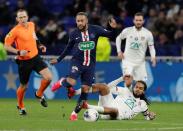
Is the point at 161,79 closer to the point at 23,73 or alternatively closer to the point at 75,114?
the point at 23,73

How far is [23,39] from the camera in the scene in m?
17.5

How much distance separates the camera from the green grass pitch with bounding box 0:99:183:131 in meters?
13.4

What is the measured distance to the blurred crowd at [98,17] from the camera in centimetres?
2536

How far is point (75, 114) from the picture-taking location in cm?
1527

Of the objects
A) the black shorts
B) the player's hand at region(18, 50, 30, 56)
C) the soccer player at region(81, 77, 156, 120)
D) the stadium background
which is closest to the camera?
the soccer player at region(81, 77, 156, 120)

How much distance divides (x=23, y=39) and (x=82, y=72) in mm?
2109

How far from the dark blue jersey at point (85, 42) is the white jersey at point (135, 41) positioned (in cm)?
444

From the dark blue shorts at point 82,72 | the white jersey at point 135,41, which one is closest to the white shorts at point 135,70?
the white jersey at point 135,41

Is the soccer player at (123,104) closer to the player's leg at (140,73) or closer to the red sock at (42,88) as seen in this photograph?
the red sock at (42,88)

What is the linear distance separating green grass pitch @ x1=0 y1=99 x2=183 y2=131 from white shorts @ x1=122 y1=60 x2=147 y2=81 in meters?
1.11

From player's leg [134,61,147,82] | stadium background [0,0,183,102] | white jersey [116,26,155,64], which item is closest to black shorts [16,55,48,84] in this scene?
white jersey [116,26,155,64]

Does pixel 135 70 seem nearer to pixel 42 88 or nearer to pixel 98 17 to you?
pixel 42 88

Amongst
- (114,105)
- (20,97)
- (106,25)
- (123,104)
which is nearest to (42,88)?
(20,97)

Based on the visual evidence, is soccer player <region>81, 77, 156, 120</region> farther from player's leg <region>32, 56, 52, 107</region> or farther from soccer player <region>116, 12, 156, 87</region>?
soccer player <region>116, 12, 156, 87</region>
